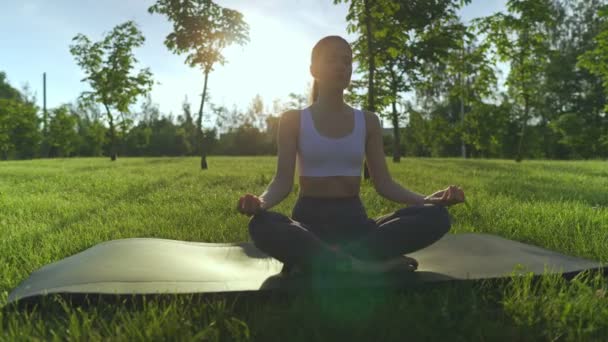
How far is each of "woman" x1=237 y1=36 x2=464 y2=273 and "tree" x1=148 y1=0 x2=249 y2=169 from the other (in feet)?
37.9

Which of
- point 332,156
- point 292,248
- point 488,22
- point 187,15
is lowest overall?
point 292,248

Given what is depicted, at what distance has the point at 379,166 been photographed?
2863mm

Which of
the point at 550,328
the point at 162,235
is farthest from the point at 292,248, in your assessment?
the point at 162,235

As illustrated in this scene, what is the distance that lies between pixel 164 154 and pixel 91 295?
4470 centimetres

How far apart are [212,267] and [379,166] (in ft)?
4.28

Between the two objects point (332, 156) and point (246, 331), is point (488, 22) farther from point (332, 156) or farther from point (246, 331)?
point (246, 331)

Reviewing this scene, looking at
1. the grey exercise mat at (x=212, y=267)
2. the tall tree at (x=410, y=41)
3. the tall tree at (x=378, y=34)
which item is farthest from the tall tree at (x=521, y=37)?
the grey exercise mat at (x=212, y=267)

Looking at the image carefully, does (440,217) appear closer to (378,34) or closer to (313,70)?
(313,70)

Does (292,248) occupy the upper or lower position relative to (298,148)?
lower

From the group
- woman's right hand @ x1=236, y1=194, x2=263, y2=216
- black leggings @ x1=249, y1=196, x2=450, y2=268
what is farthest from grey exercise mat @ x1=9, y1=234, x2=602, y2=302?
woman's right hand @ x1=236, y1=194, x2=263, y2=216

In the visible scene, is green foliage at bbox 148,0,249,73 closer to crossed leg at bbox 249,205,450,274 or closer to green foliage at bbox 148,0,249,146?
green foliage at bbox 148,0,249,146

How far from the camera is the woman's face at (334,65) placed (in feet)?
8.24

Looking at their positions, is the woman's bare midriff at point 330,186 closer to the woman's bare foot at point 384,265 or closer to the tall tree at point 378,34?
the woman's bare foot at point 384,265

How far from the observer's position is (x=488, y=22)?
16.6m
